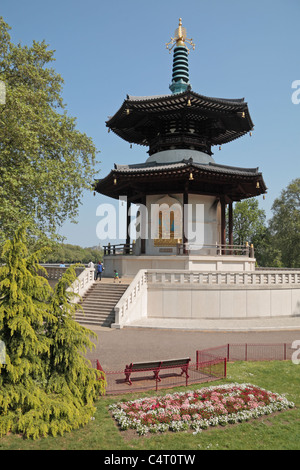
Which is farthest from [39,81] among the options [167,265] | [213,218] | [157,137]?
[213,218]

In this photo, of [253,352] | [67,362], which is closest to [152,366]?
[67,362]

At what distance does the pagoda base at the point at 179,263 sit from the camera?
974 inches

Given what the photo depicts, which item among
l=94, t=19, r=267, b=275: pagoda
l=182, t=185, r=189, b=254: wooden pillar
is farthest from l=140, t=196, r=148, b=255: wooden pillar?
l=182, t=185, r=189, b=254: wooden pillar

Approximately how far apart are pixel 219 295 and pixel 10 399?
15.8 metres

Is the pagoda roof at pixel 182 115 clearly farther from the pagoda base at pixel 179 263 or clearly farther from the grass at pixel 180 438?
the grass at pixel 180 438

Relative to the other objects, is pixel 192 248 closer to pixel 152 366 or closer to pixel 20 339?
pixel 152 366

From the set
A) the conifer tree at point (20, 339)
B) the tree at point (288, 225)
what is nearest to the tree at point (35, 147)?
the conifer tree at point (20, 339)

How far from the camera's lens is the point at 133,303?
20234 mm

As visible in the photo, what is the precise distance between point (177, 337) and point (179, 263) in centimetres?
871

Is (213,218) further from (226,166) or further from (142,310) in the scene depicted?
(142,310)

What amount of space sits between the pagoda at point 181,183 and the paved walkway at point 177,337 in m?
6.22

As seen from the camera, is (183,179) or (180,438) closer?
(180,438)

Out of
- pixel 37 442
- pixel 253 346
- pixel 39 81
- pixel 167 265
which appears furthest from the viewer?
pixel 167 265

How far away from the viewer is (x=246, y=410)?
29.3 ft
